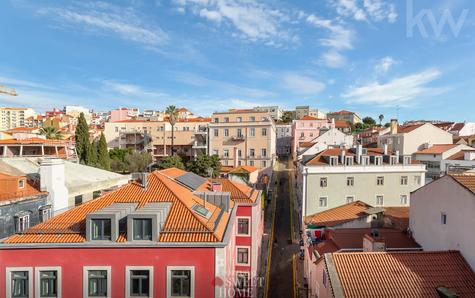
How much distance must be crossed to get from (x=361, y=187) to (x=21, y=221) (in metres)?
30.8

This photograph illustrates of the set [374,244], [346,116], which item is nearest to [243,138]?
[374,244]

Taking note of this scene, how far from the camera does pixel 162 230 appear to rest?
491 inches

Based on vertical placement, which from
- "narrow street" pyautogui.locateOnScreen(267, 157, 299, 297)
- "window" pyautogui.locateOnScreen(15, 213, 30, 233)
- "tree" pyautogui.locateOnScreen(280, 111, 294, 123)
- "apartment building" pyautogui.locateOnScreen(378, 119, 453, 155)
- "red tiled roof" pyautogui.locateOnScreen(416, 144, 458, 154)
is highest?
"tree" pyautogui.locateOnScreen(280, 111, 294, 123)

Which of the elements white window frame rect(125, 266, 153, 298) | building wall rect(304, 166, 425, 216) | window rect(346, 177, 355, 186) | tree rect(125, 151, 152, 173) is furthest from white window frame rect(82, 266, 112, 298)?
tree rect(125, 151, 152, 173)

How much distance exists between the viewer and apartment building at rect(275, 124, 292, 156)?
89.0 meters

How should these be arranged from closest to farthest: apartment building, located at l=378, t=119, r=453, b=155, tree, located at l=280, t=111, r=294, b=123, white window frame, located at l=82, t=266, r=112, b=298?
white window frame, located at l=82, t=266, r=112, b=298 → apartment building, located at l=378, t=119, r=453, b=155 → tree, located at l=280, t=111, r=294, b=123

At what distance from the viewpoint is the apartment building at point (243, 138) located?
A: 5344 cm

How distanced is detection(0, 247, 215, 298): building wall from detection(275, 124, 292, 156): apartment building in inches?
3050

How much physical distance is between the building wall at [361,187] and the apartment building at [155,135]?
39.8m

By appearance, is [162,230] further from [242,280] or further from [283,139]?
[283,139]

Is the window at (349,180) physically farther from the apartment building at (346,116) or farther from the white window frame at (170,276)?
the apartment building at (346,116)

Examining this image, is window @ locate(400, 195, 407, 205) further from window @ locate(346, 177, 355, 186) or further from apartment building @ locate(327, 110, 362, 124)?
apartment building @ locate(327, 110, 362, 124)

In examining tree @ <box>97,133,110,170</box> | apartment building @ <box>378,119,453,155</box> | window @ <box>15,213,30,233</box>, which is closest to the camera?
window @ <box>15,213,30,233</box>

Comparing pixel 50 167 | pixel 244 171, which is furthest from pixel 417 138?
pixel 50 167
